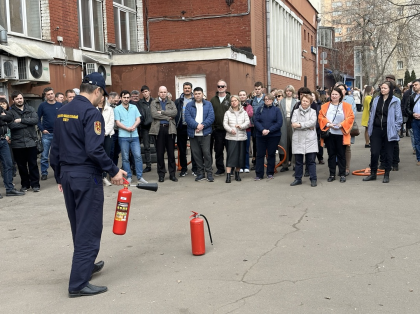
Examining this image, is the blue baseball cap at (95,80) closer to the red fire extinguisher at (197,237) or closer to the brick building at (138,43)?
the red fire extinguisher at (197,237)

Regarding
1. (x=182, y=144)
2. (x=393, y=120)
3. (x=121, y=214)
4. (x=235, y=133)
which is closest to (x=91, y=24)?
(x=182, y=144)

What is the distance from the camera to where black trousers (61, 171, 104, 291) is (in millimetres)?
Answer: 4996

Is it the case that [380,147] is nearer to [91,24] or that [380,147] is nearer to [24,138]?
[24,138]

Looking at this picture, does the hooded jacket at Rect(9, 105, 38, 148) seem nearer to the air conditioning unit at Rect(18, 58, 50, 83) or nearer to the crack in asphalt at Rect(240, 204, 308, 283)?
the air conditioning unit at Rect(18, 58, 50, 83)

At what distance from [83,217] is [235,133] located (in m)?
6.64

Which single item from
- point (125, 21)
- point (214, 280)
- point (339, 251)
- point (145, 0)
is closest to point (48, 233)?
point (214, 280)

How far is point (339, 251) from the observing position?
6152 millimetres

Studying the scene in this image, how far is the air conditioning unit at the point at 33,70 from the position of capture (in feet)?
46.5

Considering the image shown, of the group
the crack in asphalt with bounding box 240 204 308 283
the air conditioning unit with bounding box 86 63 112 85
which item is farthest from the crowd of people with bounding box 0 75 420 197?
the air conditioning unit with bounding box 86 63 112 85

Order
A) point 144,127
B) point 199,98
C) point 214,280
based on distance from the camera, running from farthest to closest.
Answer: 1. point 144,127
2. point 199,98
3. point 214,280

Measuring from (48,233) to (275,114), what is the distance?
5858 millimetres

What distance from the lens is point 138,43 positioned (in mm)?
23203

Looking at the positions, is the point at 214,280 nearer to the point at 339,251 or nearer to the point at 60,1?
the point at 339,251

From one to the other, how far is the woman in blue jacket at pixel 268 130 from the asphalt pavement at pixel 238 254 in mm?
1603
